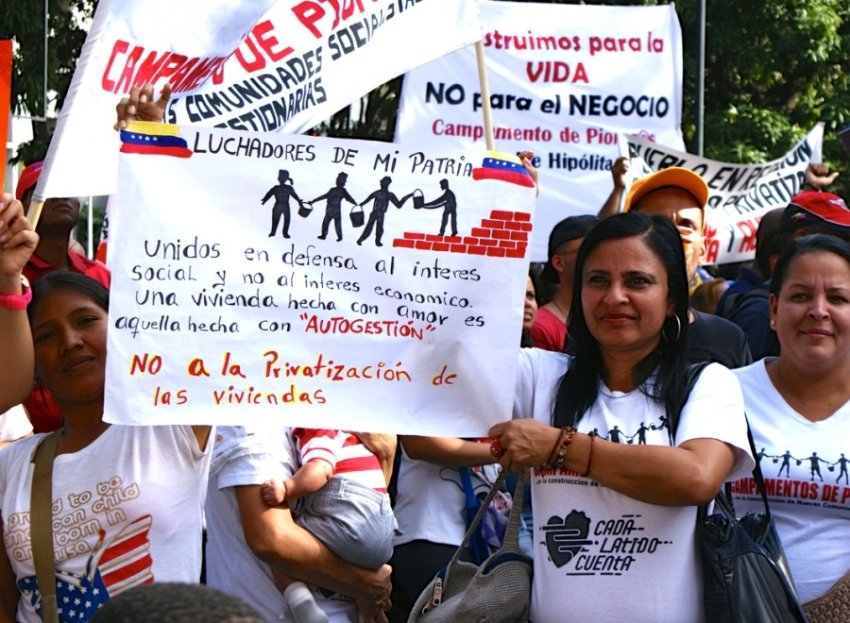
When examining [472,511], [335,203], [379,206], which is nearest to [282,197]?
[335,203]

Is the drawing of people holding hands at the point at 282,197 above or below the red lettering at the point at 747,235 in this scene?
above

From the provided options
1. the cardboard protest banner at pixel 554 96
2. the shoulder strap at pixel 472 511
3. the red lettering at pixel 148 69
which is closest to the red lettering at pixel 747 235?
the cardboard protest banner at pixel 554 96

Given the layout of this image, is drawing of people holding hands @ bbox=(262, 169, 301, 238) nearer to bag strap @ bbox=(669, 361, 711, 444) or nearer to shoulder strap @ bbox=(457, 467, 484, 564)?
bag strap @ bbox=(669, 361, 711, 444)

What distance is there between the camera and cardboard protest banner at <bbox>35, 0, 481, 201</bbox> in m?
3.96

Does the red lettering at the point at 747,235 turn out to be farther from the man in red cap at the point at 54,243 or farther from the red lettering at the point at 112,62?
the red lettering at the point at 112,62

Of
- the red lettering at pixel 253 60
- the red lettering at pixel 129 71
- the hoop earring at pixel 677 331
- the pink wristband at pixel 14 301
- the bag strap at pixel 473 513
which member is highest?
the red lettering at pixel 253 60

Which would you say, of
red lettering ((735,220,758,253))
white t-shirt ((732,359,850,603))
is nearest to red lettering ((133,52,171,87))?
white t-shirt ((732,359,850,603))

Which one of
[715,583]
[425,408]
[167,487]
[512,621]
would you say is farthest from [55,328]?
[715,583]

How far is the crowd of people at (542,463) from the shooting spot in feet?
10.5

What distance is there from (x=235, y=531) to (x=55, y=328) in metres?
0.76

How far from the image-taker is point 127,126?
3455 mm

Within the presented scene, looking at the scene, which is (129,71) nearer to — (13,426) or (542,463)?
(13,426)

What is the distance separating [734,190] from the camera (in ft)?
27.8

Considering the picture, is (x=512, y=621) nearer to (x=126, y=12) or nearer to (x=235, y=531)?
(x=235, y=531)
